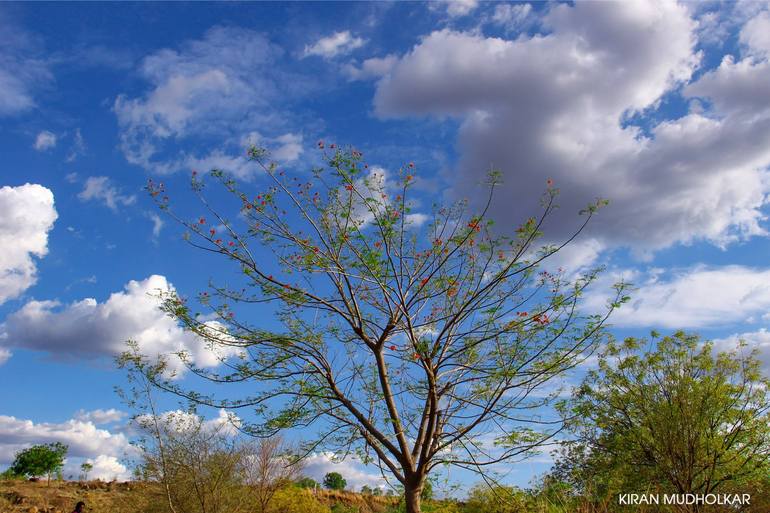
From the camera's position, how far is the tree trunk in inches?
390

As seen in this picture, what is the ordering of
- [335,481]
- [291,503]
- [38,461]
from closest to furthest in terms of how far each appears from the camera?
1. [291,503]
2. [38,461]
3. [335,481]

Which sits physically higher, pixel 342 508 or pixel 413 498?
pixel 413 498

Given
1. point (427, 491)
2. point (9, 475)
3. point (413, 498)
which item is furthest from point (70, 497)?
point (413, 498)

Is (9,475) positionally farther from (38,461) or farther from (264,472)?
(264,472)

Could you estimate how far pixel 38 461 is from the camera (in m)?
34.9

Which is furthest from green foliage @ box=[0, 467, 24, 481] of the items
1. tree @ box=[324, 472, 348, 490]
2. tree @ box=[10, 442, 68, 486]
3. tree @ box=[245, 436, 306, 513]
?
tree @ box=[324, 472, 348, 490]

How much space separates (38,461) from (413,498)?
33.0 meters

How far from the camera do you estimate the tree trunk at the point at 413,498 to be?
9.90 meters

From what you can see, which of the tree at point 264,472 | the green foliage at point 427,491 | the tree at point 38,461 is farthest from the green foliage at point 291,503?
the tree at point 38,461

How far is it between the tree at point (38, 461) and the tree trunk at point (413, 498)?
31644mm

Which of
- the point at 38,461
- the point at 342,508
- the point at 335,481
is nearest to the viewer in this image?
the point at 342,508

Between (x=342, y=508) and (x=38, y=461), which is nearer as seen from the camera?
(x=342, y=508)

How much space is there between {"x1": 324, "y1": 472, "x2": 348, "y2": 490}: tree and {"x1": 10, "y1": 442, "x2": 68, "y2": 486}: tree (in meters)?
20.9

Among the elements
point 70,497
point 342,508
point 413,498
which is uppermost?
point 413,498
